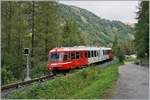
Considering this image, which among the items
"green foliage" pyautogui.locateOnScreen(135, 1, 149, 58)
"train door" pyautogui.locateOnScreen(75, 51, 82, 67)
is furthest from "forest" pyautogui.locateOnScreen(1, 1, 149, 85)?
"train door" pyautogui.locateOnScreen(75, 51, 82, 67)

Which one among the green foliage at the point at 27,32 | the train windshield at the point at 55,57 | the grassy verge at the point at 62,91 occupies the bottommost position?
the grassy verge at the point at 62,91

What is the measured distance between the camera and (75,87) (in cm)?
2159

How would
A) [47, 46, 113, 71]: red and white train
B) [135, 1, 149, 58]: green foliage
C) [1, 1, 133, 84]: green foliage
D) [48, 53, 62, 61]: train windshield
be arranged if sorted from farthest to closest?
[135, 1, 149, 58]: green foliage
[1, 1, 133, 84]: green foliage
[48, 53, 62, 61]: train windshield
[47, 46, 113, 71]: red and white train

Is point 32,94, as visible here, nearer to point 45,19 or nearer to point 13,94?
point 13,94

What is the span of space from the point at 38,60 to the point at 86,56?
7270 millimetres

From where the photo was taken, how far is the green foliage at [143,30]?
5788cm

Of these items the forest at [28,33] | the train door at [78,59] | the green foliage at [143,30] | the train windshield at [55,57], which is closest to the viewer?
the train windshield at [55,57]

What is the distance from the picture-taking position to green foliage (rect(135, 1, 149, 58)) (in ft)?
190

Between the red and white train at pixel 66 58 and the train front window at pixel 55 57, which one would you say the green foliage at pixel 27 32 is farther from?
the red and white train at pixel 66 58

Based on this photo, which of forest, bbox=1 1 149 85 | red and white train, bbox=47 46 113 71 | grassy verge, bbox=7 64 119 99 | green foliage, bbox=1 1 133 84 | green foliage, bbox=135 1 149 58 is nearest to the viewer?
grassy verge, bbox=7 64 119 99

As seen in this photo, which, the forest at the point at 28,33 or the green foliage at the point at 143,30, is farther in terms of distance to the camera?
the green foliage at the point at 143,30

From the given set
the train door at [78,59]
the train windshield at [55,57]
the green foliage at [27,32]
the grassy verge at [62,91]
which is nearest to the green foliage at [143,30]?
the green foliage at [27,32]

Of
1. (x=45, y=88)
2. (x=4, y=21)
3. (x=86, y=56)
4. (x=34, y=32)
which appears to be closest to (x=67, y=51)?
(x=86, y=56)

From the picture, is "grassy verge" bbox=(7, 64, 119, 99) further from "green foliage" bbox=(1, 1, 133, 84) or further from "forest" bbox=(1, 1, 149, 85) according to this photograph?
"green foliage" bbox=(1, 1, 133, 84)
